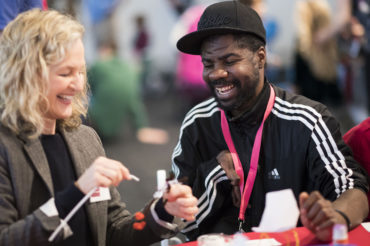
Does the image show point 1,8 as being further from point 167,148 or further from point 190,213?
point 167,148

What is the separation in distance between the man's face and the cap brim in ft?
0.09

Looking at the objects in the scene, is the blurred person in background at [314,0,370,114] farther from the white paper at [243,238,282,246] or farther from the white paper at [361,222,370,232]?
the white paper at [243,238,282,246]

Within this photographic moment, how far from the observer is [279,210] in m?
1.60

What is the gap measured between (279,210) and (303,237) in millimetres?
367

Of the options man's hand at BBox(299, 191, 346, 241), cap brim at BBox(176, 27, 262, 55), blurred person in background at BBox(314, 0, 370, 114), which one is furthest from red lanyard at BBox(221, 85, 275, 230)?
blurred person in background at BBox(314, 0, 370, 114)

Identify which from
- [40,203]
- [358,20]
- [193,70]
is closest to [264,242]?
[40,203]

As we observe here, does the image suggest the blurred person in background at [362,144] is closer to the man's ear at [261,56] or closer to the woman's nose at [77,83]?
the man's ear at [261,56]

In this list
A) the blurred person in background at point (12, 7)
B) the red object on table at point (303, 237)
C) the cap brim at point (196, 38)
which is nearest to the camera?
the red object on table at point (303, 237)

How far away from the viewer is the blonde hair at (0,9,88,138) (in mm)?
1686

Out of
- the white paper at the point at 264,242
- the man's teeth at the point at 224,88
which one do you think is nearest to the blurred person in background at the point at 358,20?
the man's teeth at the point at 224,88

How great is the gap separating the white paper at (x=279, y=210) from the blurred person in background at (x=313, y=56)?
189 inches

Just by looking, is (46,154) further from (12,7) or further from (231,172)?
(12,7)

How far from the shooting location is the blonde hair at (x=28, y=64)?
5.53 feet

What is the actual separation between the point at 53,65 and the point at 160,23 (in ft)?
39.3
